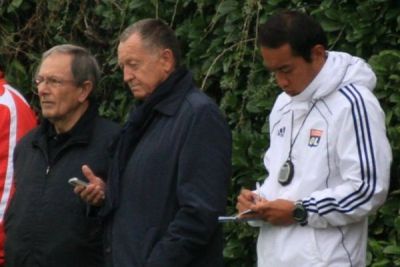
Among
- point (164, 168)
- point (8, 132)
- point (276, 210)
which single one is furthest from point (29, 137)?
point (276, 210)

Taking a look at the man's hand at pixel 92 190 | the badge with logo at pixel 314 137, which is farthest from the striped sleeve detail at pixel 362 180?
the man's hand at pixel 92 190

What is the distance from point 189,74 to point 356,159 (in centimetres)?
100

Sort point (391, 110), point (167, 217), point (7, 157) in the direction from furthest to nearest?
point (7, 157) → point (391, 110) → point (167, 217)

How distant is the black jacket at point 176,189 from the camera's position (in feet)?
16.5

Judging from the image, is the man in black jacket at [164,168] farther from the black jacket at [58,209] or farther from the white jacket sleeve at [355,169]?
the white jacket sleeve at [355,169]

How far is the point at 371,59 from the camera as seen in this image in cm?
568

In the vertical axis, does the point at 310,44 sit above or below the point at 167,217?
above

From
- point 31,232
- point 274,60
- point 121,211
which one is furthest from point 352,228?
point 31,232

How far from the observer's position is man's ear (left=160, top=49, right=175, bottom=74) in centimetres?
533

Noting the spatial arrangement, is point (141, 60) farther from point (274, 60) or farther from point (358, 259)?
point (358, 259)

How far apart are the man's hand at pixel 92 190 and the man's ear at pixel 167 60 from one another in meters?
0.58

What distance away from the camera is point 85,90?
19.6ft

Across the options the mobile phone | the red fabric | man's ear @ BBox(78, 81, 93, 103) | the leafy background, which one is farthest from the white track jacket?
the red fabric

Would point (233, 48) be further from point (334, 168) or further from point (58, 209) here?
point (334, 168)
